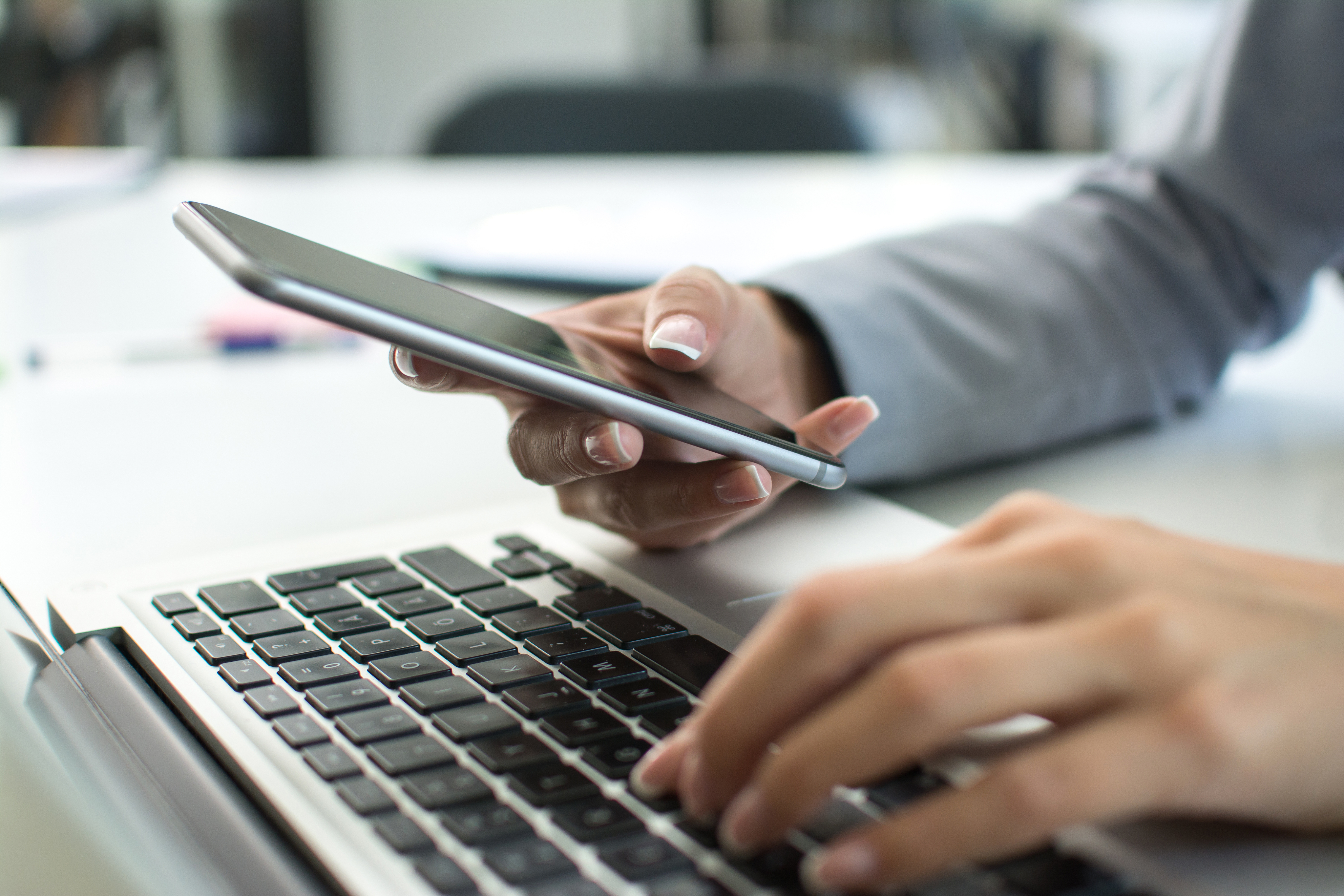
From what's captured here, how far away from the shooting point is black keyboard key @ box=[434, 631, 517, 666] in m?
0.33

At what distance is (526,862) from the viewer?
0.23 m

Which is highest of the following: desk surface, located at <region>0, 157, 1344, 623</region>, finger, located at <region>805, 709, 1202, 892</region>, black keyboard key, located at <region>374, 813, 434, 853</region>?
finger, located at <region>805, 709, 1202, 892</region>

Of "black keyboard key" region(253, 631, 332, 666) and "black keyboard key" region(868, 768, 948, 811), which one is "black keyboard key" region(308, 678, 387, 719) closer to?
"black keyboard key" region(253, 631, 332, 666)

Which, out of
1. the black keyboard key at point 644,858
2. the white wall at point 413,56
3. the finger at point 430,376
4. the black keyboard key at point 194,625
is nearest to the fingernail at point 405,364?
the finger at point 430,376

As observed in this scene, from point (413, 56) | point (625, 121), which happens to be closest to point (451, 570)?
point (625, 121)

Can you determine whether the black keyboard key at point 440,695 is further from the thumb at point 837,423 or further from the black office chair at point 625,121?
the black office chair at point 625,121

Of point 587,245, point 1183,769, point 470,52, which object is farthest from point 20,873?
point 470,52

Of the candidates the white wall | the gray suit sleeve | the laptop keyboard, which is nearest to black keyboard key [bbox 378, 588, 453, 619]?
the laptop keyboard

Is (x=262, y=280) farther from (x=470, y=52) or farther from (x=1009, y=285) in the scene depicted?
(x=470, y=52)

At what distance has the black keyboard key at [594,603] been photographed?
0.36 metres

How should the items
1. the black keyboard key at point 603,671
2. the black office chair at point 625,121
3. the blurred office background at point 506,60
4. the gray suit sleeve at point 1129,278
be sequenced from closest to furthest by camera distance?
the black keyboard key at point 603,671
the gray suit sleeve at point 1129,278
the black office chair at point 625,121
the blurred office background at point 506,60

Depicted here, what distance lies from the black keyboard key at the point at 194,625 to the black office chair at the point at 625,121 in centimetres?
149

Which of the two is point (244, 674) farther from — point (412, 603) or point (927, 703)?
point (927, 703)

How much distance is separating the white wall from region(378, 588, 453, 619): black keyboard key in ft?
10.4
